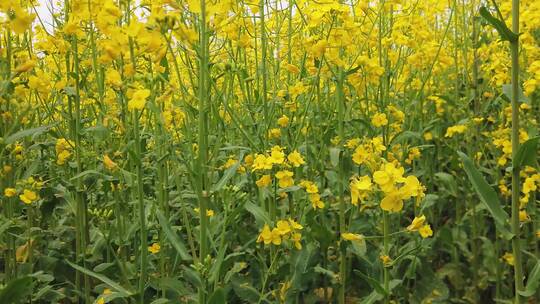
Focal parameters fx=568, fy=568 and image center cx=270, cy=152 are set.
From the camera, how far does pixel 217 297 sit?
166 cm

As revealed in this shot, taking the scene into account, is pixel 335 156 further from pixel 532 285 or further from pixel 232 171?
pixel 532 285

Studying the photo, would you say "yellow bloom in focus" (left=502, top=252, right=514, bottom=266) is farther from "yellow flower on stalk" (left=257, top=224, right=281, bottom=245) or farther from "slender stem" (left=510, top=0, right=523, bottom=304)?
"yellow flower on stalk" (left=257, top=224, right=281, bottom=245)

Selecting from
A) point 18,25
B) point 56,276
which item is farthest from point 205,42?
point 56,276

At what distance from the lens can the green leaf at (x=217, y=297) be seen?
5.36ft

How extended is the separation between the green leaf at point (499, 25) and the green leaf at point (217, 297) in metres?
1.05

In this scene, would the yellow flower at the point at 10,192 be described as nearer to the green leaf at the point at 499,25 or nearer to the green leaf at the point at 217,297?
the green leaf at the point at 217,297

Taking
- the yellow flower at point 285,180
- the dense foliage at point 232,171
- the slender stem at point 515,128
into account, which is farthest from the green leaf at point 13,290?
the slender stem at point 515,128

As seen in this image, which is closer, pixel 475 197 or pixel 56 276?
pixel 56 276

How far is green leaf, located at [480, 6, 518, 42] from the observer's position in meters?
1.50

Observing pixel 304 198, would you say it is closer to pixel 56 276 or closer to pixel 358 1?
pixel 358 1

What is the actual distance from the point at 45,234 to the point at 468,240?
2.20 meters

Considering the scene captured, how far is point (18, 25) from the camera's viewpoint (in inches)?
58.9

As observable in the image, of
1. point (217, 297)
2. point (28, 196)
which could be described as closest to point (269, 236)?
point (217, 297)

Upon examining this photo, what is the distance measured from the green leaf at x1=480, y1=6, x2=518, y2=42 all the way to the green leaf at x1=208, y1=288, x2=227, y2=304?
1047 mm
